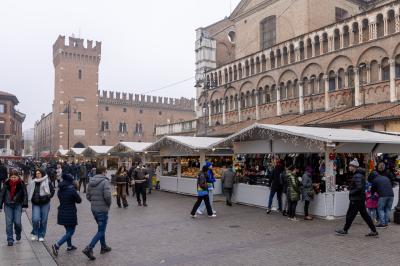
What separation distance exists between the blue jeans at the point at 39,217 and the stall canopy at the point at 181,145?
9275mm

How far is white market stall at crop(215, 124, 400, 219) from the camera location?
1238 cm

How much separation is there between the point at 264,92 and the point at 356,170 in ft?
71.9

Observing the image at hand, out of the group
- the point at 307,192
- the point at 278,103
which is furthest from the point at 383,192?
the point at 278,103

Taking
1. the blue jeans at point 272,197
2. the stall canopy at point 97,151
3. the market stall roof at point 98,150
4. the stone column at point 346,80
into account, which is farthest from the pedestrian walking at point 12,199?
the market stall roof at point 98,150

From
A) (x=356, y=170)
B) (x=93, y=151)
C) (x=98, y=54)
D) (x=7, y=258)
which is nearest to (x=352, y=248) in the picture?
(x=356, y=170)

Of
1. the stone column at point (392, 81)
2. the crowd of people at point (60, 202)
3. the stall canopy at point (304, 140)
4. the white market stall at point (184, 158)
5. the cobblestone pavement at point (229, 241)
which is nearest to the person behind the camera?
the cobblestone pavement at point (229, 241)

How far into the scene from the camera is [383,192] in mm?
10438

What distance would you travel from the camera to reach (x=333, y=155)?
499 inches

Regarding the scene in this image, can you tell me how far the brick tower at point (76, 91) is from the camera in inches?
2480

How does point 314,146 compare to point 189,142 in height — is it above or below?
below

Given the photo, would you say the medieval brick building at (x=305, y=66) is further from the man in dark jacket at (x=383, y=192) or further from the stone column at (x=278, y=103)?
the man in dark jacket at (x=383, y=192)

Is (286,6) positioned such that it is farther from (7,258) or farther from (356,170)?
(7,258)

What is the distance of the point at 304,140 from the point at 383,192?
3.58 meters

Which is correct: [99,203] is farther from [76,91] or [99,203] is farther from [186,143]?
[76,91]
